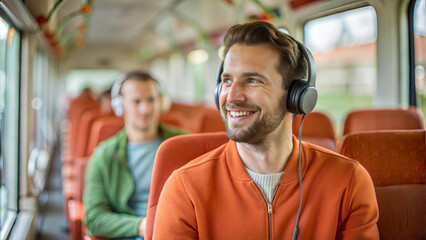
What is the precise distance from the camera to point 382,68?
12.2 ft

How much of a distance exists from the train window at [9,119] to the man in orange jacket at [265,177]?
2.38m

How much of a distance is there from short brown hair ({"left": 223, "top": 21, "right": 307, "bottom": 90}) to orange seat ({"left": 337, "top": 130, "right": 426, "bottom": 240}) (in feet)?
1.45

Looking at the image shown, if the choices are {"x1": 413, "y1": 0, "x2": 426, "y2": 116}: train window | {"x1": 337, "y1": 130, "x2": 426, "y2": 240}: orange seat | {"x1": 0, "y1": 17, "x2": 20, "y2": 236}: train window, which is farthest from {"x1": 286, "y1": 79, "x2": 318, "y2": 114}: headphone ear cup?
{"x1": 0, "y1": 17, "x2": 20, "y2": 236}: train window

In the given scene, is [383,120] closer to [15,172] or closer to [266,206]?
[266,206]

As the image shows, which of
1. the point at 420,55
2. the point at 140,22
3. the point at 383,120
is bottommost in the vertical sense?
the point at 383,120

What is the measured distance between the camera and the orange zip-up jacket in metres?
1.38

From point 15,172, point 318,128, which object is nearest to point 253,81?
point 318,128

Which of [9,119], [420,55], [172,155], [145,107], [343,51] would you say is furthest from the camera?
[343,51]

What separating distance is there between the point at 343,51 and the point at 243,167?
6582 millimetres

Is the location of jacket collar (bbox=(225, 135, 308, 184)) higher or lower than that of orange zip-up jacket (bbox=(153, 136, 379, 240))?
higher

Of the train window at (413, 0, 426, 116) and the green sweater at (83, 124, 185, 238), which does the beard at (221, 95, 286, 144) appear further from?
the train window at (413, 0, 426, 116)

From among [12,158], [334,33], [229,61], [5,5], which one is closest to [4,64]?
[12,158]

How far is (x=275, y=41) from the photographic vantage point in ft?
4.75

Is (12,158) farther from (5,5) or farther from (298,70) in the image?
(298,70)
